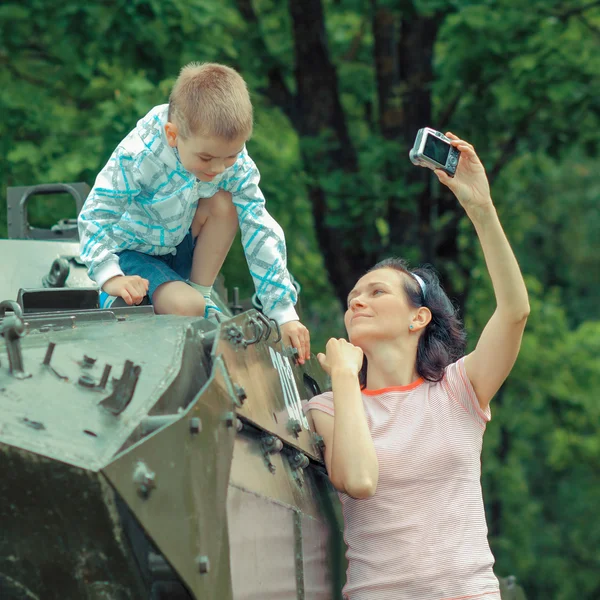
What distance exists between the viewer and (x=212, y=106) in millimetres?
3184

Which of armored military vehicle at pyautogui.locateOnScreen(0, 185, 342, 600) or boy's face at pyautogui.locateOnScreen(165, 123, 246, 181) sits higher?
boy's face at pyautogui.locateOnScreen(165, 123, 246, 181)

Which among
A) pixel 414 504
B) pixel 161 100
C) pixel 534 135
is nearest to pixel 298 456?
pixel 414 504

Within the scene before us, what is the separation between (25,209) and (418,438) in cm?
268

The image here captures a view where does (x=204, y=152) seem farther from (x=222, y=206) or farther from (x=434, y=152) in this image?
(x=434, y=152)

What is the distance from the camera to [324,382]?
407cm

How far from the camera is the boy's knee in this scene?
375cm

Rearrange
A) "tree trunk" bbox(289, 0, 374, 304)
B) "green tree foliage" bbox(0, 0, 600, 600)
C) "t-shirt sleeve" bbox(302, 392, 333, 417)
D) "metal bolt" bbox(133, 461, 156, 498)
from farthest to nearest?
"tree trunk" bbox(289, 0, 374, 304) → "green tree foliage" bbox(0, 0, 600, 600) → "t-shirt sleeve" bbox(302, 392, 333, 417) → "metal bolt" bbox(133, 461, 156, 498)

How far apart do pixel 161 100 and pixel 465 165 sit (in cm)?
421

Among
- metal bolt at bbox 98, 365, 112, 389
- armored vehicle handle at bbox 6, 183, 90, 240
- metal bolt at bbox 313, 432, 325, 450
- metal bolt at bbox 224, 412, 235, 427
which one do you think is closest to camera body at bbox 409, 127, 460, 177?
metal bolt at bbox 313, 432, 325, 450

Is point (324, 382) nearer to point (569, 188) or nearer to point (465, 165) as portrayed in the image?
point (465, 165)

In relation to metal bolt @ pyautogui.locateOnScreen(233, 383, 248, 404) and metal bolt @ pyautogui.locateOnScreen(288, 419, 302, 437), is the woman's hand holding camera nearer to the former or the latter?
metal bolt @ pyautogui.locateOnScreen(288, 419, 302, 437)

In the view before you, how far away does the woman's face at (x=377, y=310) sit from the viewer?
11.4 feet

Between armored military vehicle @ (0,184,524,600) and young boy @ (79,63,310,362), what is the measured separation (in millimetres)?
589

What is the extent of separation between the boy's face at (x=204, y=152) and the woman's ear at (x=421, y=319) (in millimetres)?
740
